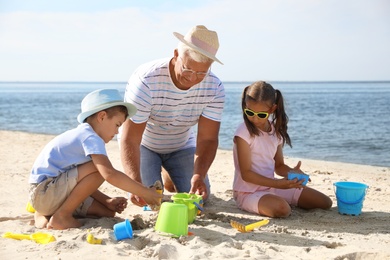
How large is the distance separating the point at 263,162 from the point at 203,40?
122 centimetres

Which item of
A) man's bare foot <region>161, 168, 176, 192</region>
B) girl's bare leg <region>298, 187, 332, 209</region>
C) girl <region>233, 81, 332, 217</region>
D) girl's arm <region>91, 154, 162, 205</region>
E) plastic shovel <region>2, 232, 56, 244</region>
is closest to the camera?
plastic shovel <region>2, 232, 56, 244</region>

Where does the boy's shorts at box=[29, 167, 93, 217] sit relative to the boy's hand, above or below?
above

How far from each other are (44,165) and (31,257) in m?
0.80

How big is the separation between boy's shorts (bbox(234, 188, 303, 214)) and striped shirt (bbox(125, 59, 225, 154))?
693mm

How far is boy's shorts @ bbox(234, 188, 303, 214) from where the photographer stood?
3.89m

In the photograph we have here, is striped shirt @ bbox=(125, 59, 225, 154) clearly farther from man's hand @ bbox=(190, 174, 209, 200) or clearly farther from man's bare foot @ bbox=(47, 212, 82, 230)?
man's bare foot @ bbox=(47, 212, 82, 230)

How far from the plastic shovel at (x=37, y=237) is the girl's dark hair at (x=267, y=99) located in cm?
180

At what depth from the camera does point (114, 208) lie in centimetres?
351

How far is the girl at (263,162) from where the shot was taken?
3.80 m

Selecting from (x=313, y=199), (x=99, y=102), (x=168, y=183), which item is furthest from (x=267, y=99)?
(x=168, y=183)

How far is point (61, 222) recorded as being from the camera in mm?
3168

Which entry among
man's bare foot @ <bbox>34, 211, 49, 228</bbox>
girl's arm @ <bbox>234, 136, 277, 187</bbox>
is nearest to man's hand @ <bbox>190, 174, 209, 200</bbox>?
girl's arm @ <bbox>234, 136, 277, 187</bbox>

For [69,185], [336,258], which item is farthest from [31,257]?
[336,258]

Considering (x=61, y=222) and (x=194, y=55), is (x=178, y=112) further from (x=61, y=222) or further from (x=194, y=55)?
(x=61, y=222)
